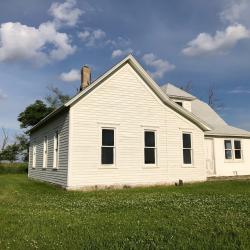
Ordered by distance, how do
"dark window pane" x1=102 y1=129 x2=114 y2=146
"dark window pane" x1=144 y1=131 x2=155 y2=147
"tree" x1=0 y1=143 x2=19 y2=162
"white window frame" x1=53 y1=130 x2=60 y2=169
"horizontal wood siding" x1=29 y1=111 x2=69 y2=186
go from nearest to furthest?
1. "horizontal wood siding" x1=29 y1=111 x2=69 y2=186
2. "dark window pane" x1=102 y1=129 x2=114 y2=146
3. "white window frame" x1=53 y1=130 x2=60 y2=169
4. "dark window pane" x1=144 y1=131 x2=155 y2=147
5. "tree" x1=0 y1=143 x2=19 y2=162

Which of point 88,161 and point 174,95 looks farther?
point 174,95

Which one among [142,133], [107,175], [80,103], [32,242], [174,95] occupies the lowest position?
[32,242]

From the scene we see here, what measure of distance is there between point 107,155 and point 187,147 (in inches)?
230

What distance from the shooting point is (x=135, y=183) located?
60.3 ft

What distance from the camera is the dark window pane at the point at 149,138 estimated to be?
63.5 ft

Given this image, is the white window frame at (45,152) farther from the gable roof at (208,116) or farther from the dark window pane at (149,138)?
the gable roof at (208,116)

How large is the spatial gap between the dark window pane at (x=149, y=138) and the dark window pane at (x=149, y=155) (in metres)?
0.29

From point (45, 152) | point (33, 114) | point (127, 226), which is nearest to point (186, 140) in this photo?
point (45, 152)

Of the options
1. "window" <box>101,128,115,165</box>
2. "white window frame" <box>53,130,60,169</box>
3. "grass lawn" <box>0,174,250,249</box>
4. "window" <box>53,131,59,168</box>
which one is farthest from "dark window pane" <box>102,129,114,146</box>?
"grass lawn" <box>0,174,250,249</box>

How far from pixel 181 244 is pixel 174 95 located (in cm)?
1959

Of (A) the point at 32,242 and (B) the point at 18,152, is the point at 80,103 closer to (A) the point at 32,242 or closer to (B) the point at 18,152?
(A) the point at 32,242

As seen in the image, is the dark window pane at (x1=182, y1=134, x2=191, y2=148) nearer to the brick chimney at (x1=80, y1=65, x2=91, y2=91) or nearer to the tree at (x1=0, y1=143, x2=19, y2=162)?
the brick chimney at (x1=80, y1=65, x2=91, y2=91)

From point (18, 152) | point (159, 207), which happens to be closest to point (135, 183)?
point (159, 207)

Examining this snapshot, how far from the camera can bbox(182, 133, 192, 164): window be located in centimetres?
2092
